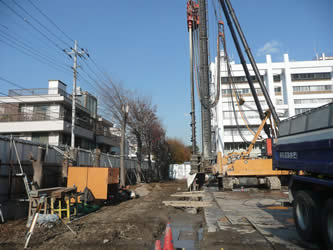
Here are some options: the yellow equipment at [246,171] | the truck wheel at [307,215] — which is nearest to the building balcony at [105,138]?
the yellow equipment at [246,171]

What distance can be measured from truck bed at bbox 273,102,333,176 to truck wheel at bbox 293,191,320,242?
0.59 metres

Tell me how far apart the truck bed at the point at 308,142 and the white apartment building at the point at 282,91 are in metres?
43.9

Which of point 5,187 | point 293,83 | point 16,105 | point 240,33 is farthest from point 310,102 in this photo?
point 5,187

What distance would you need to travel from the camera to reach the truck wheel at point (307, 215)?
17.5ft

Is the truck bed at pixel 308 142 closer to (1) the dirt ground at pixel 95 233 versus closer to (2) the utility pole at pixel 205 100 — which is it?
(1) the dirt ground at pixel 95 233

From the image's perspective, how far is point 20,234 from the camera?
7.18 meters

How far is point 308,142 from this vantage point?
18.7 feet

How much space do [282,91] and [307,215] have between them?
5453 centimetres

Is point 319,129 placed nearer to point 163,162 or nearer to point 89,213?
point 89,213

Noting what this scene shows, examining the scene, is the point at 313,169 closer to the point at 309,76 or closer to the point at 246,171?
the point at 246,171

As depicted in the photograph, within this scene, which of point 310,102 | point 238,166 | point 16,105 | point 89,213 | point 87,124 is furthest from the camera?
point 310,102

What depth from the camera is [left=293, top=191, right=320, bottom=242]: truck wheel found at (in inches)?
210

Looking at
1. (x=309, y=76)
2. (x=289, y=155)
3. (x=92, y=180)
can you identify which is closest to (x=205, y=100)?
(x=92, y=180)

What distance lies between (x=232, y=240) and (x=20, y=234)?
5758 millimetres
